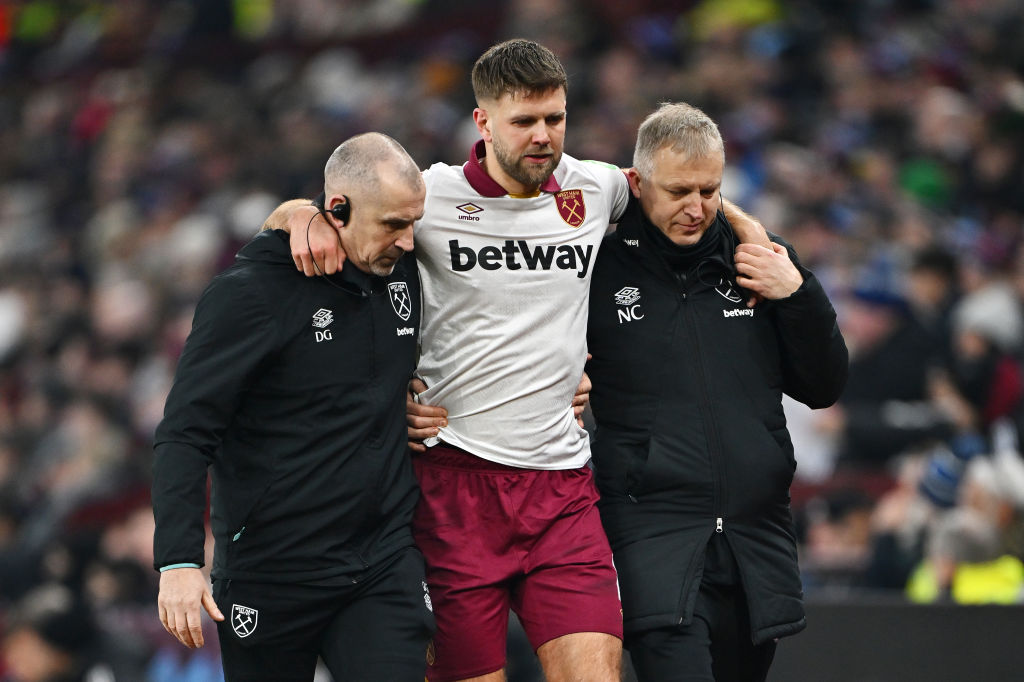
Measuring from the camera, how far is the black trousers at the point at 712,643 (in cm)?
453

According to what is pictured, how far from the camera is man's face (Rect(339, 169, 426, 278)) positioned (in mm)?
4430

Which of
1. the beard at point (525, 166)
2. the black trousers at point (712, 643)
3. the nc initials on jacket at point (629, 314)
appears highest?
the beard at point (525, 166)

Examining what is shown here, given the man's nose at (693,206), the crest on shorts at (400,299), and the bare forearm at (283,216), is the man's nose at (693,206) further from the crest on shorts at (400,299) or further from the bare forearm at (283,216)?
the bare forearm at (283,216)

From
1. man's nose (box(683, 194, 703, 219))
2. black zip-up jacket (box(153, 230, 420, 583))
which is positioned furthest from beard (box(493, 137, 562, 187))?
black zip-up jacket (box(153, 230, 420, 583))

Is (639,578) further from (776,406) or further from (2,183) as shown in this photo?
(2,183)

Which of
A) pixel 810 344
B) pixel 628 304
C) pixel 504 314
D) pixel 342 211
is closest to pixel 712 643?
pixel 810 344

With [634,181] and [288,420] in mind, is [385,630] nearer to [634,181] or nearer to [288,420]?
[288,420]

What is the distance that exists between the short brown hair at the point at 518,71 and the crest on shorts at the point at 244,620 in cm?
173

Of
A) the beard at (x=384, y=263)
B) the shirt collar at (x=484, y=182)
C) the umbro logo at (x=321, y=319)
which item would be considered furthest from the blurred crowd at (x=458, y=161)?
the umbro logo at (x=321, y=319)

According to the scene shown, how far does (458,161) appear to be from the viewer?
12594 millimetres

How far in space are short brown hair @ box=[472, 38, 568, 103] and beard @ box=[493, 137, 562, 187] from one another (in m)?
0.17

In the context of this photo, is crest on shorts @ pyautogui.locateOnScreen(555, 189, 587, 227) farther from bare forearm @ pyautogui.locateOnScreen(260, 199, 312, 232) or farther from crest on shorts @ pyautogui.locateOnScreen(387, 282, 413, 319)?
bare forearm @ pyautogui.locateOnScreen(260, 199, 312, 232)

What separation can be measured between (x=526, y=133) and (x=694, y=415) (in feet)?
3.38

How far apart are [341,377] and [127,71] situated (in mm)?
14170
